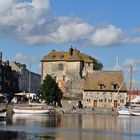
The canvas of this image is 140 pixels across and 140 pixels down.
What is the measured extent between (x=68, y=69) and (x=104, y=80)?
10374 millimetres

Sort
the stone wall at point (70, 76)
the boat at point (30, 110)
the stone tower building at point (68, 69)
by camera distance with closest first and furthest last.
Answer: the boat at point (30, 110) → the stone wall at point (70, 76) → the stone tower building at point (68, 69)

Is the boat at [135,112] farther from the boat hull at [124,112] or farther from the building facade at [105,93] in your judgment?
the building facade at [105,93]

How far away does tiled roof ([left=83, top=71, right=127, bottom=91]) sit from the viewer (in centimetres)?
13550

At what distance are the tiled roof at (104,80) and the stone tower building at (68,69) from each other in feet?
9.51

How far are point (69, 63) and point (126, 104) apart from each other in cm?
1898

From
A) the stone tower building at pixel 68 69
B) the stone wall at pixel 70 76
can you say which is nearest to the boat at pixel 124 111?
the stone tower building at pixel 68 69

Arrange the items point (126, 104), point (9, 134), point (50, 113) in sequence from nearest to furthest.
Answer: point (9, 134)
point (50, 113)
point (126, 104)

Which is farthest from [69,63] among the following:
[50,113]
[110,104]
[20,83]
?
[20,83]

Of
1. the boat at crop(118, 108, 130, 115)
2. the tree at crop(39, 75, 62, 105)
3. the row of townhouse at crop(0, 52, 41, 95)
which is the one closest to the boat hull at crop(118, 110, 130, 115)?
the boat at crop(118, 108, 130, 115)

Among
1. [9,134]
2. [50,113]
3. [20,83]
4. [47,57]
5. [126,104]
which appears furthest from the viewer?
[20,83]

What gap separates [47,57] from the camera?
143 meters

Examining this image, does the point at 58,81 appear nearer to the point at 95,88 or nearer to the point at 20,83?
the point at 95,88

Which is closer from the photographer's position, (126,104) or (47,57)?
(126,104)

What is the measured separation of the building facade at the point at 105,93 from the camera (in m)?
134
